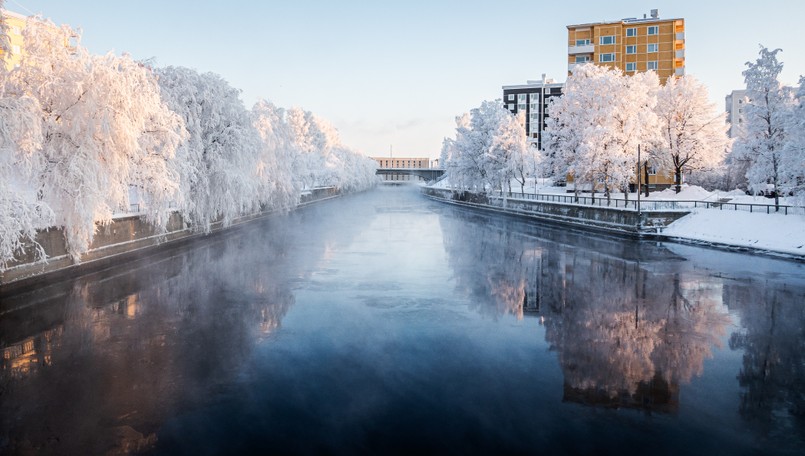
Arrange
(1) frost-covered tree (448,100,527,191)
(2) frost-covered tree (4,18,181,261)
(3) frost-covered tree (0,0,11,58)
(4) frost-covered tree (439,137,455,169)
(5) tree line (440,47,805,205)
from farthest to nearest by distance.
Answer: (4) frost-covered tree (439,137,455,169) < (1) frost-covered tree (448,100,527,191) < (5) tree line (440,47,805,205) < (2) frost-covered tree (4,18,181,261) < (3) frost-covered tree (0,0,11,58)

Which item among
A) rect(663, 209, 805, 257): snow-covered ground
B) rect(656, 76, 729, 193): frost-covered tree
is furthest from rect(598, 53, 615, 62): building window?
rect(663, 209, 805, 257): snow-covered ground

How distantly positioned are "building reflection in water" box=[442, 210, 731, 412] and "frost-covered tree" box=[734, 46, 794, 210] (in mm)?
14219

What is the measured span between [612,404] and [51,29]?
23.2 metres

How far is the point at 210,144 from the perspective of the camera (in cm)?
3438

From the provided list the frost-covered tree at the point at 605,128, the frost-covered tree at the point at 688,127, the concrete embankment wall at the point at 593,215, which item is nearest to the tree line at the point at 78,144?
the concrete embankment wall at the point at 593,215

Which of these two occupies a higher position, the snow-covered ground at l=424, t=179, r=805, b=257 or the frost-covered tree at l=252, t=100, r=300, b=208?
the frost-covered tree at l=252, t=100, r=300, b=208

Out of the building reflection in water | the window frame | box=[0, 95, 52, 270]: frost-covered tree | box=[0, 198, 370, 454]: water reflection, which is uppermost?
the window frame

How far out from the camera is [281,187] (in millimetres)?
51031

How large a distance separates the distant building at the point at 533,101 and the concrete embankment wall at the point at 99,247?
107m

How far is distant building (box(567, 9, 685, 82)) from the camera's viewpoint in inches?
2788

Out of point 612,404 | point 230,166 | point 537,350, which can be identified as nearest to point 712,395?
point 612,404

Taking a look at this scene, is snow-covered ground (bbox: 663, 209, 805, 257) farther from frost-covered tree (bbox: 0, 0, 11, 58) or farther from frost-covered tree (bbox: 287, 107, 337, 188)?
frost-covered tree (bbox: 287, 107, 337, 188)

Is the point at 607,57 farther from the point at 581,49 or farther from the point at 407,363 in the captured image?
the point at 407,363

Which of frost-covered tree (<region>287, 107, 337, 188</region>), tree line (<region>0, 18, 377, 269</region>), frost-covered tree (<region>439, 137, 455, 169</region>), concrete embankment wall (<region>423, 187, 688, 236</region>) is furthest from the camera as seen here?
frost-covered tree (<region>287, 107, 337, 188</region>)
